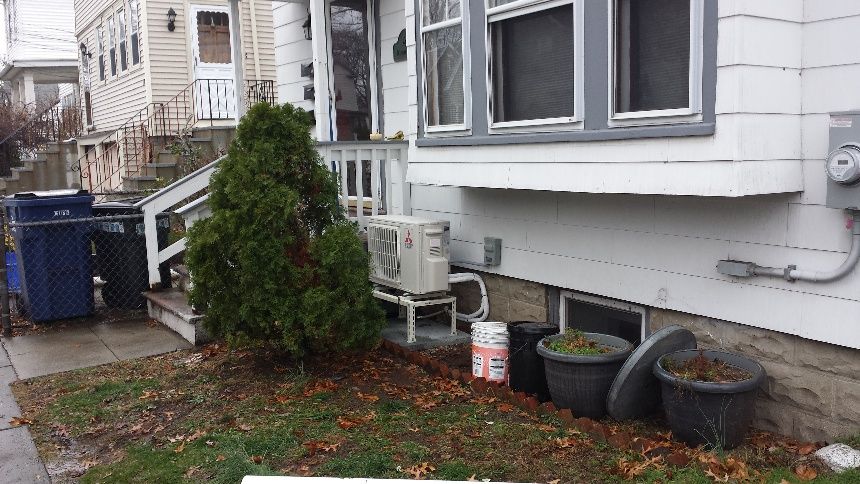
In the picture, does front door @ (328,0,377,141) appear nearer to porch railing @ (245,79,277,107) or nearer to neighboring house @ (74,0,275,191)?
neighboring house @ (74,0,275,191)

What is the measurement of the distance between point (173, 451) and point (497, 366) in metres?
2.24

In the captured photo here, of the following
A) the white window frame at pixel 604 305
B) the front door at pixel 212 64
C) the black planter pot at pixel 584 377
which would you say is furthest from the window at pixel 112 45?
the black planter pot at pixel 584 377

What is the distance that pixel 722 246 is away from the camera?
4.50 metres

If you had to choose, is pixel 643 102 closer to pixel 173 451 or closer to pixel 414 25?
pixel 414 25

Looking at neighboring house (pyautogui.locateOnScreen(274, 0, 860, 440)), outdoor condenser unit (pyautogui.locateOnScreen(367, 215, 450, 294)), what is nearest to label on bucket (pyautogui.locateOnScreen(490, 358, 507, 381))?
neighboring house (pyautogui.locateOnScreen(274, 0, 860, 440))

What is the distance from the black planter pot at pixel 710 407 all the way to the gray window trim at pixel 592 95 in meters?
1.38

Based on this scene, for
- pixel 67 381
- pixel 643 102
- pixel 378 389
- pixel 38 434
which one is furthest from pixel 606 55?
pixel 67 381

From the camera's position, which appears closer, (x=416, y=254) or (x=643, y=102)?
(x=643, y=102)

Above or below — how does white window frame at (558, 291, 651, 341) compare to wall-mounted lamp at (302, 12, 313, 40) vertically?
below

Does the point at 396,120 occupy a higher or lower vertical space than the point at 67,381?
higher

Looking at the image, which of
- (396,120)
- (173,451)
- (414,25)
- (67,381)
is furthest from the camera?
(396,120)

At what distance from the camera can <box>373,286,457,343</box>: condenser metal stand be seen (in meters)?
6.17

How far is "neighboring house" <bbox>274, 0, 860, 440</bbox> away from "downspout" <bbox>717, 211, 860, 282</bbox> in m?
0.05

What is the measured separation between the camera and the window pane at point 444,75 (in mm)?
5918
